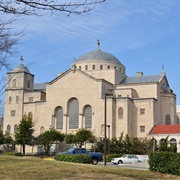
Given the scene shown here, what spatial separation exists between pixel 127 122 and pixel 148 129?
3.82 metres

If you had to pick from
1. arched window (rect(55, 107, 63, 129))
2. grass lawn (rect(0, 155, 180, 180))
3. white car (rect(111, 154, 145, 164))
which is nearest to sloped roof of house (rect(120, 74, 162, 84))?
arched window (rect(55, 107, 63, 129))

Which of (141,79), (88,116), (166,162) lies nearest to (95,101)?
(88,116)

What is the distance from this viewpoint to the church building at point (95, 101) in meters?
65.4

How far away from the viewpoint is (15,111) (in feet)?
244

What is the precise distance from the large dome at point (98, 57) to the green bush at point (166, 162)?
2302 inches

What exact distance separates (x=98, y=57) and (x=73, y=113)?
15.5m

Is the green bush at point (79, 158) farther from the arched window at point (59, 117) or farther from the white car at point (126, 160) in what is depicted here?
the arched window at point (59, 117)

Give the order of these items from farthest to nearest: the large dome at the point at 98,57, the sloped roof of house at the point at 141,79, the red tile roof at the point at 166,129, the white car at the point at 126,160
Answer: the large dome at the point at 98,57 < the sloped roof of house at the point at 141,79 < the red tile roof at the point at 166,129 < the white car at the point at 126,160

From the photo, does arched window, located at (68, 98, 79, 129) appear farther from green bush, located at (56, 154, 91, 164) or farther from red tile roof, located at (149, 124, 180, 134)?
green bush, located at (56, 154, 91, 164)

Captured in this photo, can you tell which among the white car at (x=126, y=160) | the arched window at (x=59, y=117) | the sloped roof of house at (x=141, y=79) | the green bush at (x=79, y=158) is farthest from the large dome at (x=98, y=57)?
the green bush at (x=79, y=158)

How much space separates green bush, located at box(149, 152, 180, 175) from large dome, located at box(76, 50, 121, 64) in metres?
58.5

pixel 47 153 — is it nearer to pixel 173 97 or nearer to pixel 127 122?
pixel 127 122

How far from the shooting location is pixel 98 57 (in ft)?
261

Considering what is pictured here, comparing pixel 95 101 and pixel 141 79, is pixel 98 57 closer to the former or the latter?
pixel 141 79
